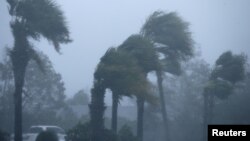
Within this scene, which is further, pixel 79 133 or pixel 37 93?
pixel 37 93

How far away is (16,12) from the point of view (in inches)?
722

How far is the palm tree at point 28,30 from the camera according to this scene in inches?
692

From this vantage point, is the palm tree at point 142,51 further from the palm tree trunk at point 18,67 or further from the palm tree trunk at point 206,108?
the palm tree trunk at point 206,108

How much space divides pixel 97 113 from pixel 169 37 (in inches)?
342

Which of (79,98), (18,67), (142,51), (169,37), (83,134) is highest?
(169,37)

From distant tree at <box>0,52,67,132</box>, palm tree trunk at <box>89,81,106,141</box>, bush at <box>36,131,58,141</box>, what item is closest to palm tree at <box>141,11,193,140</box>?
palm tree trunk at <box>89,81,106,141</box>

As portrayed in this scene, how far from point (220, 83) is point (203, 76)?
1854 cm

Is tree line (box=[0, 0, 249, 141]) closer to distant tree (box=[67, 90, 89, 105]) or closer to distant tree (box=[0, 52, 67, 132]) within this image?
distant tree (box=[0, 52, 67, 132])

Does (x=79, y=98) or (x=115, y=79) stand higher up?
(x=79, y=98)

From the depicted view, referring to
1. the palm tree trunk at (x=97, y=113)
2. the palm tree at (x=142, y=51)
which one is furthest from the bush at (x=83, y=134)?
the palm tree at (x=142, y=51)

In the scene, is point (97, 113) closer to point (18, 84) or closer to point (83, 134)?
point (83, 134)

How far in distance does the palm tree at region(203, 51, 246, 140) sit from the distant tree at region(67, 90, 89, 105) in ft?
135

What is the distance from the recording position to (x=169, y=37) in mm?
25078

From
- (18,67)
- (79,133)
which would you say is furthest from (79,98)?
(18,67)
